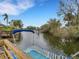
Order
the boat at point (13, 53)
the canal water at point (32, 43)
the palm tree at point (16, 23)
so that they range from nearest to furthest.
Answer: the boat at point (13, 53) → the canal water at point (32, 43) → the palm tree at point (16, 23)

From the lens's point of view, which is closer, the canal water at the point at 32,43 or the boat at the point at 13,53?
the boat at the point at 13,53

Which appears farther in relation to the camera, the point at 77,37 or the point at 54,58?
the point at 77,37

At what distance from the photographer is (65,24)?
4528 centimetres

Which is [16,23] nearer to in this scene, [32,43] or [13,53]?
[32,43]

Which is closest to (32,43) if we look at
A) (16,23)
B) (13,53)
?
(13,53)

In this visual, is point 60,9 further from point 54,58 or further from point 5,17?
point 5,17

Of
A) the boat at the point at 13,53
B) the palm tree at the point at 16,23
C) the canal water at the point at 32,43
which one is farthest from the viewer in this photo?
the palm tree at the point at 16,23

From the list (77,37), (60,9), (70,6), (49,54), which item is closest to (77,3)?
(70,6)

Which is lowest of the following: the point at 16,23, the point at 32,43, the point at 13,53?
the point at 32,43

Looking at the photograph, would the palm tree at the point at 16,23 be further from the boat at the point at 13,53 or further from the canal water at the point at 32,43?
the boat at the point at 13,53

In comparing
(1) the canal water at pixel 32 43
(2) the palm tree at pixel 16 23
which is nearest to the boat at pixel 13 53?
(1) the canal water at pixel 32 43

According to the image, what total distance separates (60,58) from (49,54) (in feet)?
6.57

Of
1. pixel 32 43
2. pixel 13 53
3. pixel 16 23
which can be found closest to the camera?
pixel 13 53

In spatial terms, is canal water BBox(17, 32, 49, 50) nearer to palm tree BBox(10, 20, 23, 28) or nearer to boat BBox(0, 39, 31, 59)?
boat BBox(0, 39, 31, 59)
